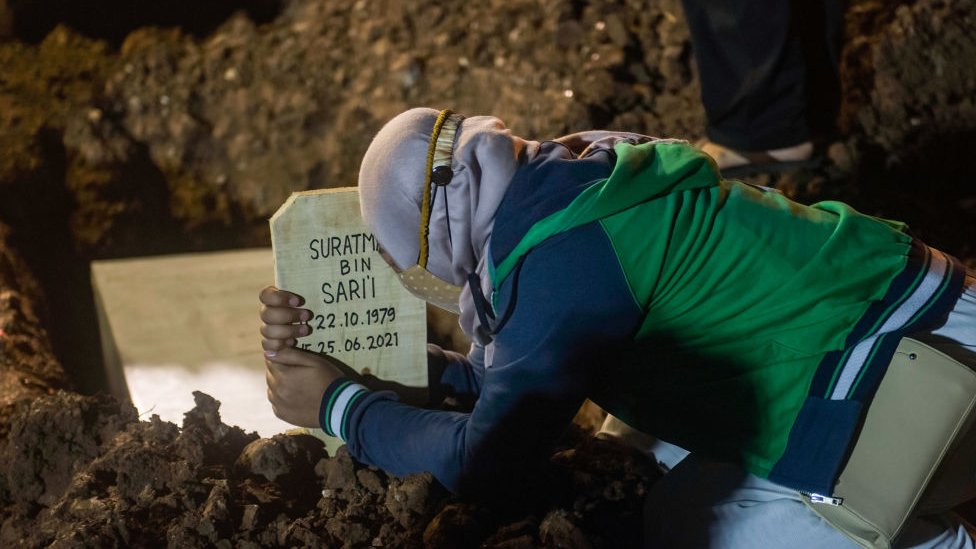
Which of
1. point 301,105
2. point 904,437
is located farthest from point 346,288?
point 301,105

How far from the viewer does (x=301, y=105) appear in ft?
11.7

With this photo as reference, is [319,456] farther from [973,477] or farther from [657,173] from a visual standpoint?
[973,477]

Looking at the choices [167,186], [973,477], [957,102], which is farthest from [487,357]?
[957,102]

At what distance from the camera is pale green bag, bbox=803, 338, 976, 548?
152cm

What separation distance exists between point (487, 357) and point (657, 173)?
1.46 feet

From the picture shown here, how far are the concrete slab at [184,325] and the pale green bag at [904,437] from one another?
1.88m

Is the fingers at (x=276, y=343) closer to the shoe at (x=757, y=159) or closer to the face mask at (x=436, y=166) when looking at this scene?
the face mask at (x=436, y=166)

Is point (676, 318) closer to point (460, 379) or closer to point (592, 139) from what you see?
point (592, 139)

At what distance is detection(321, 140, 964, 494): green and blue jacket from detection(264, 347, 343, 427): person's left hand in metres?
0.09

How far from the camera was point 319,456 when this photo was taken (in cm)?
190

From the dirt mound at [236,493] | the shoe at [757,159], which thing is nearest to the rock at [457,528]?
the dirt mound at [236,493]

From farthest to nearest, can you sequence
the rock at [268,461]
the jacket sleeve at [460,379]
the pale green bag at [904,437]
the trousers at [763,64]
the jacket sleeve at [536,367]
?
1. the trousers at [763,64]
2. the jacket sleeve at [460,379]
3. the rock at [268,461]
4. the pale green bag at [904,437]
5. the jacket sleeve at [536,367]

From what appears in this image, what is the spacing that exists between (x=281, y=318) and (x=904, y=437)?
118 centimetres

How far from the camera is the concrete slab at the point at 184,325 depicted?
115 inches
